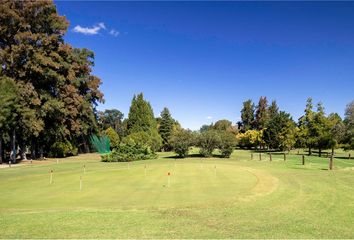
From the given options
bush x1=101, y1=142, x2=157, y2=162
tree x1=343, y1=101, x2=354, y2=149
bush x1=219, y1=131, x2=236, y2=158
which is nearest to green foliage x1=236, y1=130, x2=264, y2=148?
bush x1=219, y1=131, x2=236, y2=158

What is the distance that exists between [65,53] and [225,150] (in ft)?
87.2

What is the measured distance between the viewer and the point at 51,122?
1901 inches

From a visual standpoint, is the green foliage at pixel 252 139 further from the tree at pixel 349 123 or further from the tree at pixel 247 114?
the tree at pixel 349 123

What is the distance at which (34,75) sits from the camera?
44312 millimetres

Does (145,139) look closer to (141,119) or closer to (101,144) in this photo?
(141,119)

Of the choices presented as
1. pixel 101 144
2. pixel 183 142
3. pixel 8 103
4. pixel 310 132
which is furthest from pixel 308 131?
pixel 8 103

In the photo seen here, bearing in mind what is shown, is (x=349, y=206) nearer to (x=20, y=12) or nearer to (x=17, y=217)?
(x=17, y=217)

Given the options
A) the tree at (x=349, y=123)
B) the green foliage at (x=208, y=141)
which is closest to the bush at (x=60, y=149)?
the green foliage at (x=208, y=141)

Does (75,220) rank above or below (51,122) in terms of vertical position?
below

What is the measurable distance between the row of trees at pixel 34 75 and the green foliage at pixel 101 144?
66.7 ft

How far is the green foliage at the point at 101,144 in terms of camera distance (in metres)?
71.3

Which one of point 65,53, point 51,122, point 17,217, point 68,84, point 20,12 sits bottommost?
point 17,217

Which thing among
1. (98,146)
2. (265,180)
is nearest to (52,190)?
(265,180)

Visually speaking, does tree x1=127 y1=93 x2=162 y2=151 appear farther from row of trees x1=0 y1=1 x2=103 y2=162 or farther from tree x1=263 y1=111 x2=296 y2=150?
tree x1=263 y1=111 x2=296 y2=150
